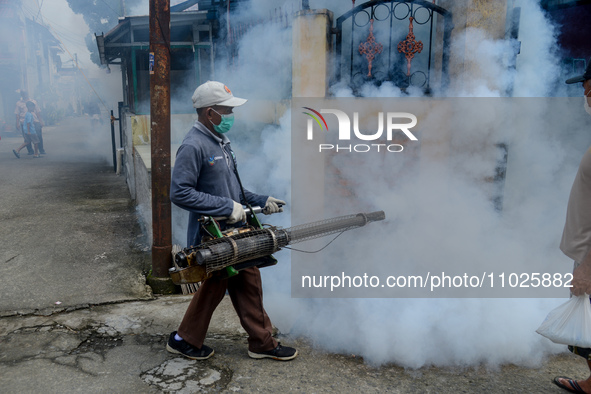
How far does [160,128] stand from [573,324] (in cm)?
338

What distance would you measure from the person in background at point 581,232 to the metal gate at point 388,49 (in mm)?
2095

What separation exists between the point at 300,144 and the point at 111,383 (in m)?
2.76

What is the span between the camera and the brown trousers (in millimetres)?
3045

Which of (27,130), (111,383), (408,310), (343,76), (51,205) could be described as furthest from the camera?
(27,130)

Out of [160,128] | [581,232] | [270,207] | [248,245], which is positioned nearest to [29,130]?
[160,128]

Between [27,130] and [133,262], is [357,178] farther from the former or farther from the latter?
[27,130]

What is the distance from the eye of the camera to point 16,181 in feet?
31.7

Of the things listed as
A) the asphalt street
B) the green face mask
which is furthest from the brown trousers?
the green face mask

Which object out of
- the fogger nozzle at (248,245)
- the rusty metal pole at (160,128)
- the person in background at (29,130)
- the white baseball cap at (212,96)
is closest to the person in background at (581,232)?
the fogger nozzle at (248,245)

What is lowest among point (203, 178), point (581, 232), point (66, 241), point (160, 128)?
point (66, 241)

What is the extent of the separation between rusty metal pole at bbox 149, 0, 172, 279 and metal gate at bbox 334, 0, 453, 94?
1.68 meters

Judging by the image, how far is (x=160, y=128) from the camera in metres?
4.17

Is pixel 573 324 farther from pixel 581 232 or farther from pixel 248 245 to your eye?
pixel 248 245

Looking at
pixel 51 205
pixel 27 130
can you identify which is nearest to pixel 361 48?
pixel 51 205
